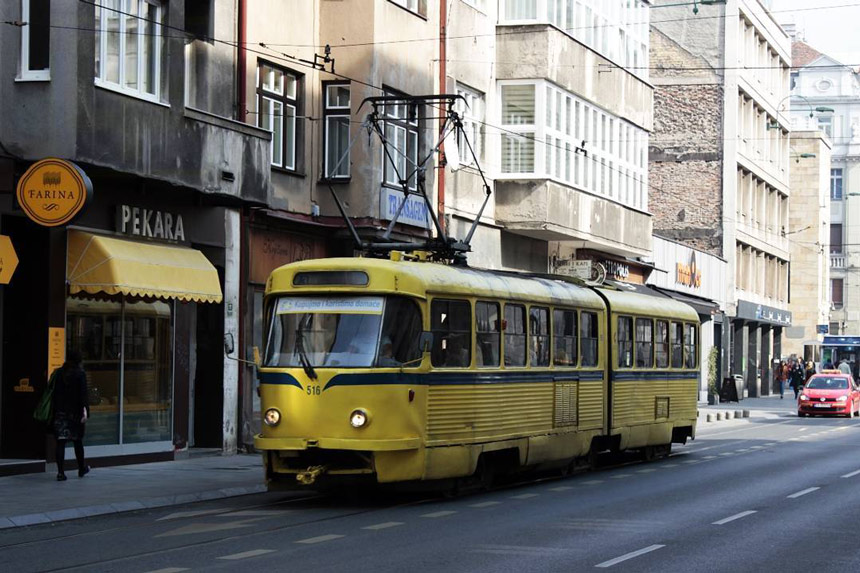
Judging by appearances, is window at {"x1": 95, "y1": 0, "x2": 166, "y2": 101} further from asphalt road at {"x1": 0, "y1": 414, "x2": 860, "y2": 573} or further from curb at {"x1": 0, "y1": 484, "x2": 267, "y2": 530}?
asphalt road at {"x1": 0, "y1": 414, "x2": 860, "y2": 573}

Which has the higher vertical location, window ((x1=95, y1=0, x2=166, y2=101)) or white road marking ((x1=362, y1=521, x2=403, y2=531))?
window ((x1=95, y1=0, x2=166, y2=101))

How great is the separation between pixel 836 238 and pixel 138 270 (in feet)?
304

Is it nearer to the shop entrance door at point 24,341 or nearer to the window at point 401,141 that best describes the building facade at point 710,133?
the window at point 401,141

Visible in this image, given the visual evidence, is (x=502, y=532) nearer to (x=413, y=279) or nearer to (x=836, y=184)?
(x=413, y=279)

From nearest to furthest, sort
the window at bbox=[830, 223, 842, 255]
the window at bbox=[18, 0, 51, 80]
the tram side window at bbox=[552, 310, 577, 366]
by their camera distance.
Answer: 1. the window at bbox=[18, 0, 51, 80]
2. the tram side window at bbox=[552, 310, 577, 366]
3. the window at bbox=[830, 223, 842, 255]

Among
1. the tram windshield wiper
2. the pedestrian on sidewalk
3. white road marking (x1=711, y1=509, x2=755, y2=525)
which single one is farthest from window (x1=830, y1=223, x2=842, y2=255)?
the tram windshield wiper

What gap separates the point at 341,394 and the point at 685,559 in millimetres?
5570

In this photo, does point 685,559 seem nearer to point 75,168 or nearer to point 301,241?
point 75,168

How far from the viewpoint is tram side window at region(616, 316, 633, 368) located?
25.2 m

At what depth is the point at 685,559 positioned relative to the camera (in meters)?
13.1

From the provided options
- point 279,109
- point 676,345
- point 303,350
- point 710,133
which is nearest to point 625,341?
point 676,345

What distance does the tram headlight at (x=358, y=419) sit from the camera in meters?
17.3

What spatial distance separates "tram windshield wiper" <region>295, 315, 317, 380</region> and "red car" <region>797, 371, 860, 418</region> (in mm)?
34643

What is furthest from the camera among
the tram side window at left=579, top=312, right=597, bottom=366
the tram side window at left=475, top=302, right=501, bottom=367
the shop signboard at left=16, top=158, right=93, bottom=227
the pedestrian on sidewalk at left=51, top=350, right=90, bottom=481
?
the tram side window at left=579, top=312, right=597, bottom=366
